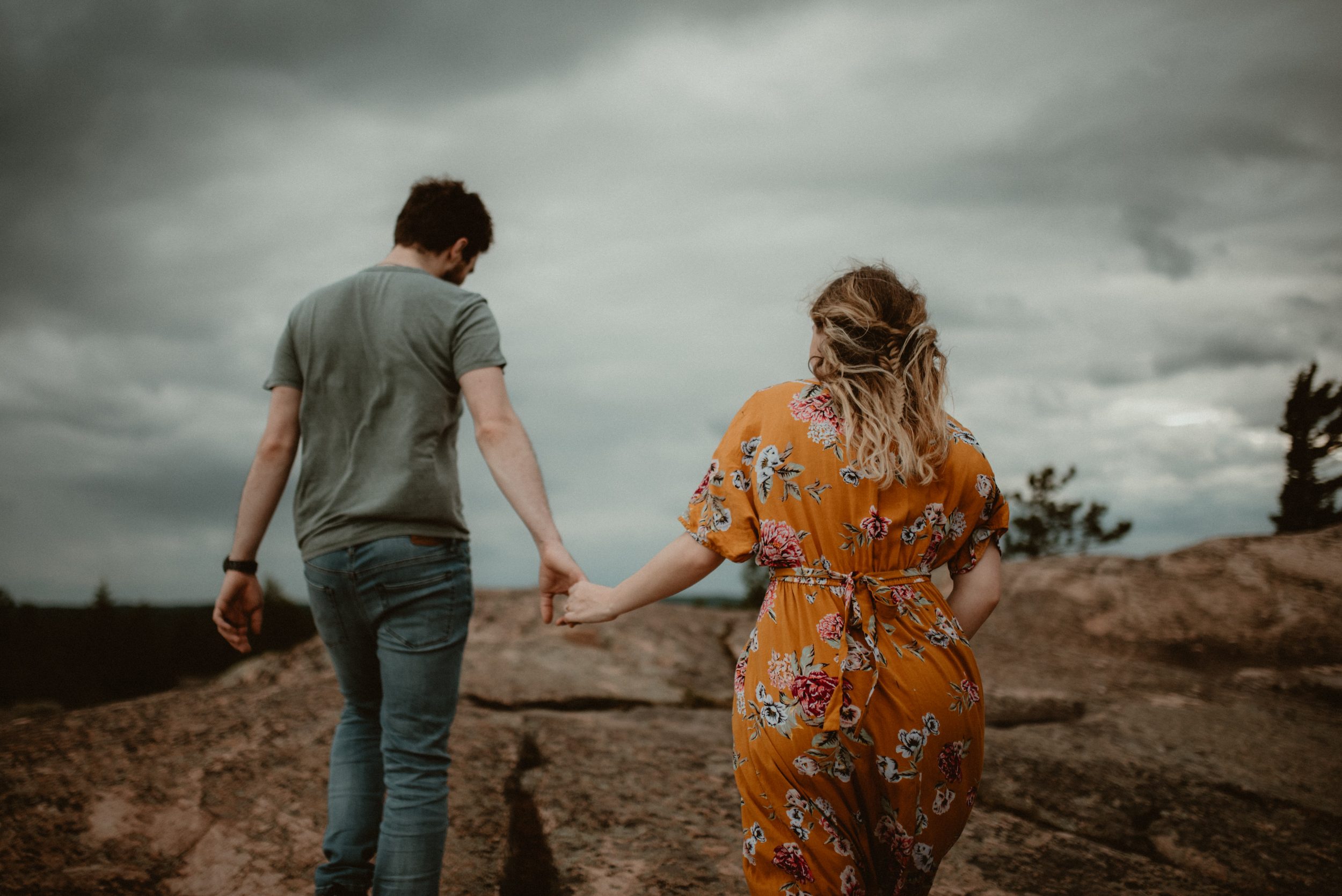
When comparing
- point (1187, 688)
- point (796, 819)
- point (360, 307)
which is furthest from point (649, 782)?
→ point (1187, 688)

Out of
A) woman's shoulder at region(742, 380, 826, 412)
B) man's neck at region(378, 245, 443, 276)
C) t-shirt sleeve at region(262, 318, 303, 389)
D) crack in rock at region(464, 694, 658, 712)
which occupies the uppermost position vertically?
man's neck at region(378, 245, 443, 276)

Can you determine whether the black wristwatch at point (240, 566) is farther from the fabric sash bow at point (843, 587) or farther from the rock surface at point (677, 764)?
the fabric sash bow at point (843, 587)

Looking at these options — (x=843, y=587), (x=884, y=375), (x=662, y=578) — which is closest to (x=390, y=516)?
(x=662, y=578)

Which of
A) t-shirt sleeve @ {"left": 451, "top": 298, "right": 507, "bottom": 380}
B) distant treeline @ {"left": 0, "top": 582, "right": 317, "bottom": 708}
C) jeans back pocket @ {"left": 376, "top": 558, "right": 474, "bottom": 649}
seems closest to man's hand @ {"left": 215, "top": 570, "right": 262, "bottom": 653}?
jeans back pocket @ {"left": 376, "top": 558, "right": 474, "bottom": 649}

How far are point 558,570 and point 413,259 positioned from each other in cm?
120

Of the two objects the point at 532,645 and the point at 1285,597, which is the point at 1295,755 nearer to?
the point at 1285,597

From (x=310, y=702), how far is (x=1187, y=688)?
5754 mm

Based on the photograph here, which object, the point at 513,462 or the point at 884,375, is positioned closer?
the point at 884,375

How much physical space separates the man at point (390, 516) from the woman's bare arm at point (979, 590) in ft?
3.76

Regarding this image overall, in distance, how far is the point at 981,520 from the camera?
2035 mm

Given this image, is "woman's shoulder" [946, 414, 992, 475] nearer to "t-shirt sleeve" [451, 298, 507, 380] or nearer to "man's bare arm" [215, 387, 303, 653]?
"t-shirt sleeve" [451, 298, 507, 380]

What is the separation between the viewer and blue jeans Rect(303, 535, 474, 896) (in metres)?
2.30

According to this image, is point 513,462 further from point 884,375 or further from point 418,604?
point 884,375

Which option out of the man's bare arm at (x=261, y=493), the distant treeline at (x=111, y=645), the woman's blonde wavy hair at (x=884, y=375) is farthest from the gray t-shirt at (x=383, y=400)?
the distant treeline at (x=111, y=645)
